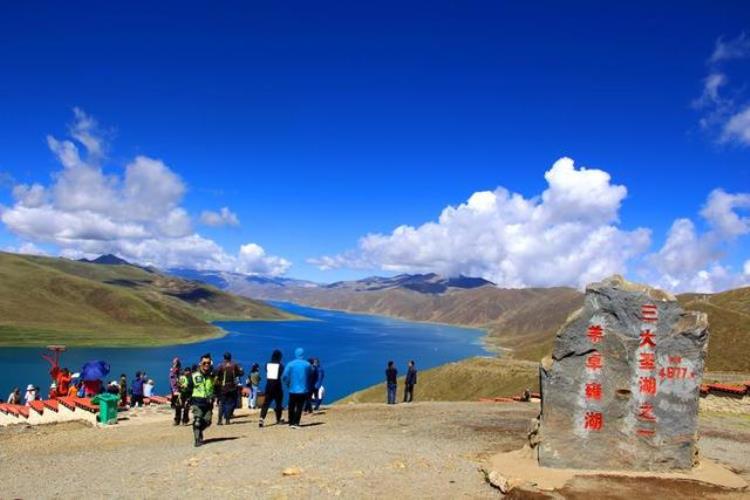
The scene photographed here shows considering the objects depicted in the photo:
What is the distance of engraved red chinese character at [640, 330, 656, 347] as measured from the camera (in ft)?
46.1

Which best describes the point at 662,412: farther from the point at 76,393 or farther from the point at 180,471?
the point at 76,393

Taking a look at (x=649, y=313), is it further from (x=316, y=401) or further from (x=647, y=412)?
(x=316, y=401)

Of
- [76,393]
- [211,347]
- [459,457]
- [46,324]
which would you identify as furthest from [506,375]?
[46,324]

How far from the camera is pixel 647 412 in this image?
1398 centimetres

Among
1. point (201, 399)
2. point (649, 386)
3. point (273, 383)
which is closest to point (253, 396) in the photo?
point (273, 383)

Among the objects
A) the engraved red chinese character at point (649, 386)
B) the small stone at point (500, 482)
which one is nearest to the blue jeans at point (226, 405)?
the small stone at point (500, 482)

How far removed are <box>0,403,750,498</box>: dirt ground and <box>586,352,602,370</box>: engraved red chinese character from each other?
2.46 m

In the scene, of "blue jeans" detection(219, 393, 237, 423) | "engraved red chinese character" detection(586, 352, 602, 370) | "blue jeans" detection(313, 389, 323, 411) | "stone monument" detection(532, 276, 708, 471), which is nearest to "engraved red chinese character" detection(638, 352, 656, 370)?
"stone monument" detection(532, 276, 708, 471)

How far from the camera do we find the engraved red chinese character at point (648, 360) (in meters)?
14.0

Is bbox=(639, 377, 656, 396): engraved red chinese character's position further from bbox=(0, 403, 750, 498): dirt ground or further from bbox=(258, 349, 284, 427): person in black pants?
bbox=(258, 349, 284, 427): person in black pants

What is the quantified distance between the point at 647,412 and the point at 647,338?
65.9 inches

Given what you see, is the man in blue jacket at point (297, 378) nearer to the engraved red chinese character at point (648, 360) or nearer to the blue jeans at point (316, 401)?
the blue jeans at point (316, 401)

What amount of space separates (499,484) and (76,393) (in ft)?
80.2

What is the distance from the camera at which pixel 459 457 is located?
15.1m
